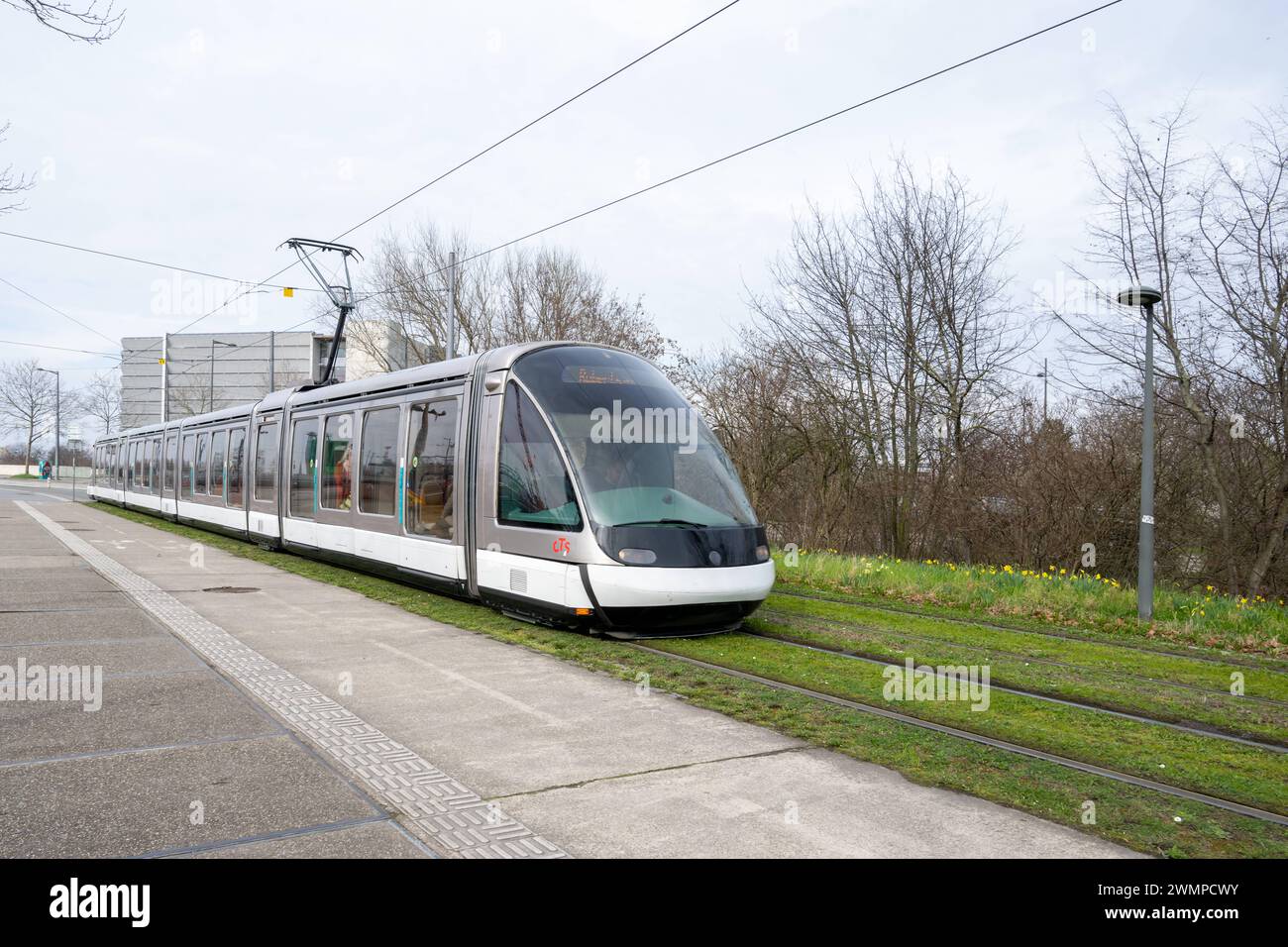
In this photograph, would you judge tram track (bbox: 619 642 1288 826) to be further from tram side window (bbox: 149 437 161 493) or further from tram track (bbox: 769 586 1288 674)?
tram side window (bbox: 149 437 161 493)

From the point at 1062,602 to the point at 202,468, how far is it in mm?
19337

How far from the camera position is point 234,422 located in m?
19.6

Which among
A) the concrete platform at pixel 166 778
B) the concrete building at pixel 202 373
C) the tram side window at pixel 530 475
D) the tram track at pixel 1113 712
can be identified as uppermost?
the concrete building at pixel 202 373

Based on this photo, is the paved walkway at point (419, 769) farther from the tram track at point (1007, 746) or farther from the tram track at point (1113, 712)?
the tram track at point (1113, 712)

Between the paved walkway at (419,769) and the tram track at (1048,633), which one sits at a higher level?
the paved walkway at (419,769)

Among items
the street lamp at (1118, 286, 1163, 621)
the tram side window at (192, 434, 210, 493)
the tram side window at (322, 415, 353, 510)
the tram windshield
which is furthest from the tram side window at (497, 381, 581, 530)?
the tram side window at (192, 434, 210, 493)

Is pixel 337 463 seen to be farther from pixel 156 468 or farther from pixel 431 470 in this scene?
pixel 156 468

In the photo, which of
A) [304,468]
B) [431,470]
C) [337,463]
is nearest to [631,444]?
[431,470]

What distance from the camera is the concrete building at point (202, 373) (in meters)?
60.8

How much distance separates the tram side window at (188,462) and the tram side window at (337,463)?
10.7 meters

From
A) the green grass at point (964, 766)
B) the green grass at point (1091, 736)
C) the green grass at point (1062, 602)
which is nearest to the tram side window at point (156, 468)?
the green grass at point (1062, 602)

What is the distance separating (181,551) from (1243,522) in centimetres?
1864

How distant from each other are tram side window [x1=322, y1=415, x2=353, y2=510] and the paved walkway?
524cm
